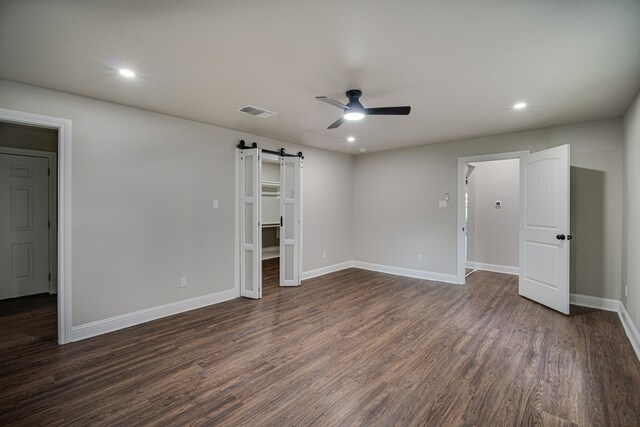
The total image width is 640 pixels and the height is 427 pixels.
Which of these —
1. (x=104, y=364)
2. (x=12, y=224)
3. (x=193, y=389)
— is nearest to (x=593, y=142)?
(x=193, y=389)

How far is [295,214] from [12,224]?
4199mm

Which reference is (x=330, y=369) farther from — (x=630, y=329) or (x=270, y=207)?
(x=270, y=207)

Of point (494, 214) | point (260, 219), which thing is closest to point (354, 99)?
point (260, 219)

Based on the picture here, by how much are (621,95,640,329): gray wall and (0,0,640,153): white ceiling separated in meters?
0.33

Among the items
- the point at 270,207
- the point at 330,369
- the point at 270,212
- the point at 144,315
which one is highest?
the point at 270,207

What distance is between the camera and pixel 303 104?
3.38 m

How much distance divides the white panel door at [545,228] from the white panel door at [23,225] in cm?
736

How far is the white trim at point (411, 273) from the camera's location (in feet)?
17.6

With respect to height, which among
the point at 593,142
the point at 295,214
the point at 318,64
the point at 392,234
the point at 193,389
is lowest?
the point at 193,389

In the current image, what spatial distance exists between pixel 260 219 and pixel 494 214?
493 cm

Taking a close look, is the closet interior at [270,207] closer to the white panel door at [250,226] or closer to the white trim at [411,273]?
the white trim at [411,273]

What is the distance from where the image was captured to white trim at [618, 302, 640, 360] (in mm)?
2807

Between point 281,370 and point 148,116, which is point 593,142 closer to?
point 281,370

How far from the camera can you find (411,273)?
5852 mm
